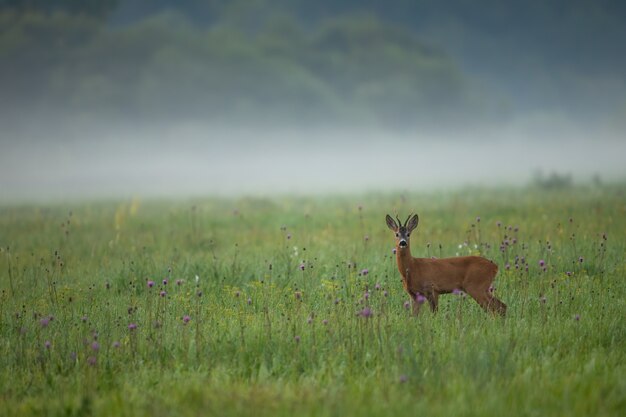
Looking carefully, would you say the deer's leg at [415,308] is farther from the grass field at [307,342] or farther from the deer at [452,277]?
the grass field at [307,342]

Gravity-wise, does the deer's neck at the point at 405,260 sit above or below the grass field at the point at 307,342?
above

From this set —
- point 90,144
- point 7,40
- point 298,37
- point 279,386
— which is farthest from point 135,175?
point 298,37

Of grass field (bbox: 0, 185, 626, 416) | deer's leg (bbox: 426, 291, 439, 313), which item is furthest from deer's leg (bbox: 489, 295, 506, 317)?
deer's leg (bbox: 426, 291, 439, 313)

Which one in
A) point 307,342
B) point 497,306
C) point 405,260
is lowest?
point 307,342

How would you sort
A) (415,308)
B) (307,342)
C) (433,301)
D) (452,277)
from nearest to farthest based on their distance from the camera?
(307,342) → (415,308) → (452,277) → (433,301)

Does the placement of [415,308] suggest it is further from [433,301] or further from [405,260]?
[405,260]

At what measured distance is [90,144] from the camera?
114 meters

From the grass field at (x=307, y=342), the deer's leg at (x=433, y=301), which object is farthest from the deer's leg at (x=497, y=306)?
the deer's leg at (x=433, y=301)

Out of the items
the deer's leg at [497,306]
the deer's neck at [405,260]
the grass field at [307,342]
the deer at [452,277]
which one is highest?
the deer's neck at [405,260]

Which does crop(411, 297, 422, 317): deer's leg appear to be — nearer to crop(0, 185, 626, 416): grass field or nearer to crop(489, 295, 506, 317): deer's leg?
crop(0, 185, 626, 416): grass field

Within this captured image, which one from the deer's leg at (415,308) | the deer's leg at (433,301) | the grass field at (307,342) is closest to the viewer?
the grass field at (307,342)

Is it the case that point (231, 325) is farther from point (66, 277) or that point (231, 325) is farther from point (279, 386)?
point (66, 277)

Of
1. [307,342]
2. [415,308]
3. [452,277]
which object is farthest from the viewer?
[452,277]

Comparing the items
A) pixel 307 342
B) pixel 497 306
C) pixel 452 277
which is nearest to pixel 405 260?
pixel 452 277
